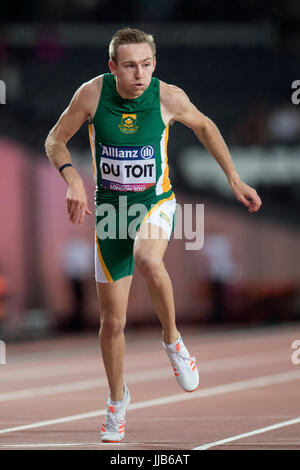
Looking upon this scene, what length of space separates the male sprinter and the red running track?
0.60 metres

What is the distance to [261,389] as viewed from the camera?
994cm

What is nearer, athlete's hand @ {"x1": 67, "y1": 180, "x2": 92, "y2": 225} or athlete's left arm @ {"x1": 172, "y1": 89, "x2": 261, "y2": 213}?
athlete's hand @ {"x1": 67, "y1": 180, "x2": 92, "y2": 225}

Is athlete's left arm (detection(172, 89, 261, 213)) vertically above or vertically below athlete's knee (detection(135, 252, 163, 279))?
above

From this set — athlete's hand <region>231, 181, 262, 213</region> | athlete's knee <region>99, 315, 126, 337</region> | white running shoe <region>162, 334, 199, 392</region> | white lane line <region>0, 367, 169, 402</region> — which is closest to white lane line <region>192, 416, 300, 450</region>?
white running shoe <region>162, 334, 199, 392</region>

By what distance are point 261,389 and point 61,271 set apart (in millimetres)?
11476

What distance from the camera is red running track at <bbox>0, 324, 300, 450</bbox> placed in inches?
253

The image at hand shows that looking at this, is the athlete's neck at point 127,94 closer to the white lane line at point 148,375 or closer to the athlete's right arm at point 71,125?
the athlete's right arm at point 71,125

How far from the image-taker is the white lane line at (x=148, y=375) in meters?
10.0

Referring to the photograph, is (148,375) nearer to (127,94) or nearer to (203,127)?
(203,127)

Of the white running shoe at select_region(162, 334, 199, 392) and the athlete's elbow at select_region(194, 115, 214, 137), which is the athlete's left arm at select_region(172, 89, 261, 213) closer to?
the athlete's elbow at select_region(194, 115, 214, 137)

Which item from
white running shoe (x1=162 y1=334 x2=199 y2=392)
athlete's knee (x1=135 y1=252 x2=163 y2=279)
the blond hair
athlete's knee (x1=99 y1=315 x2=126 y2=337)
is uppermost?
the blond hair

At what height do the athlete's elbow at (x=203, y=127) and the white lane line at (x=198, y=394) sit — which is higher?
the athlete's elbow at (x=203, y=127)

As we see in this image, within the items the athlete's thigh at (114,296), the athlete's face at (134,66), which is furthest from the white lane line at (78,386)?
the athlete's face at (134,66)

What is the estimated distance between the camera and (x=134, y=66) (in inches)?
231
